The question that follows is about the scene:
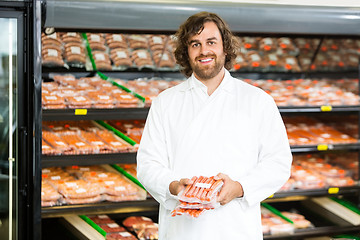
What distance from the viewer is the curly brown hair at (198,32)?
2.39 metres

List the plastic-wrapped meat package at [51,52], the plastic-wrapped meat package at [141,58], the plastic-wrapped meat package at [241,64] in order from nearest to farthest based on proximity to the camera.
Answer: the plastic-wrapped meat package at [51,52]
the plastic-wrapped meat package at [141,58]
the plastic-wrapped meat package at [241,64]

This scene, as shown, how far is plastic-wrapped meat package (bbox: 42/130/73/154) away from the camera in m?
3.69

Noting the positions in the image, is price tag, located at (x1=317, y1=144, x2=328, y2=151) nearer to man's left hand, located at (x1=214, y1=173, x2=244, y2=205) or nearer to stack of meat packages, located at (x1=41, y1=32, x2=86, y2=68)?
stack of meat packages, located at (x1=41, y1=32, x2=86, y2=68)

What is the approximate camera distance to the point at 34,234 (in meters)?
3.50

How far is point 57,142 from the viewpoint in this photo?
377 cm

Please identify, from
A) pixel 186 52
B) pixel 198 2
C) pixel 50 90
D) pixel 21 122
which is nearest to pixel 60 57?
pixel 50 90

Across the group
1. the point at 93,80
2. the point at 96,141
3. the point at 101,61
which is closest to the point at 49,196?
the point at 96,141

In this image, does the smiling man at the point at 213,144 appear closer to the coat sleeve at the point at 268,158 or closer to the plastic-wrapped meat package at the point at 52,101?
the coat sleeve at the point at 268,158

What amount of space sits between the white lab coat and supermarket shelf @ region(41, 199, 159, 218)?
52.8 inches

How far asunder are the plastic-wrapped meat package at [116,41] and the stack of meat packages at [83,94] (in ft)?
0.99

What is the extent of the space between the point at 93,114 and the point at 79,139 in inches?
13.1

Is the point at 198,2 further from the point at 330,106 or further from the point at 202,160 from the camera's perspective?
the point at 202,160

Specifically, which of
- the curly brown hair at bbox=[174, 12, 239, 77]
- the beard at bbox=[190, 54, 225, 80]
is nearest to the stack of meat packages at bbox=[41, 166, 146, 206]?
the curly brown hair at bbox=[174, 12, 239, 77]

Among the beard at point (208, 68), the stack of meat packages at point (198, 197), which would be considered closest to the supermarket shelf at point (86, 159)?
the beard at point (208, 68)
